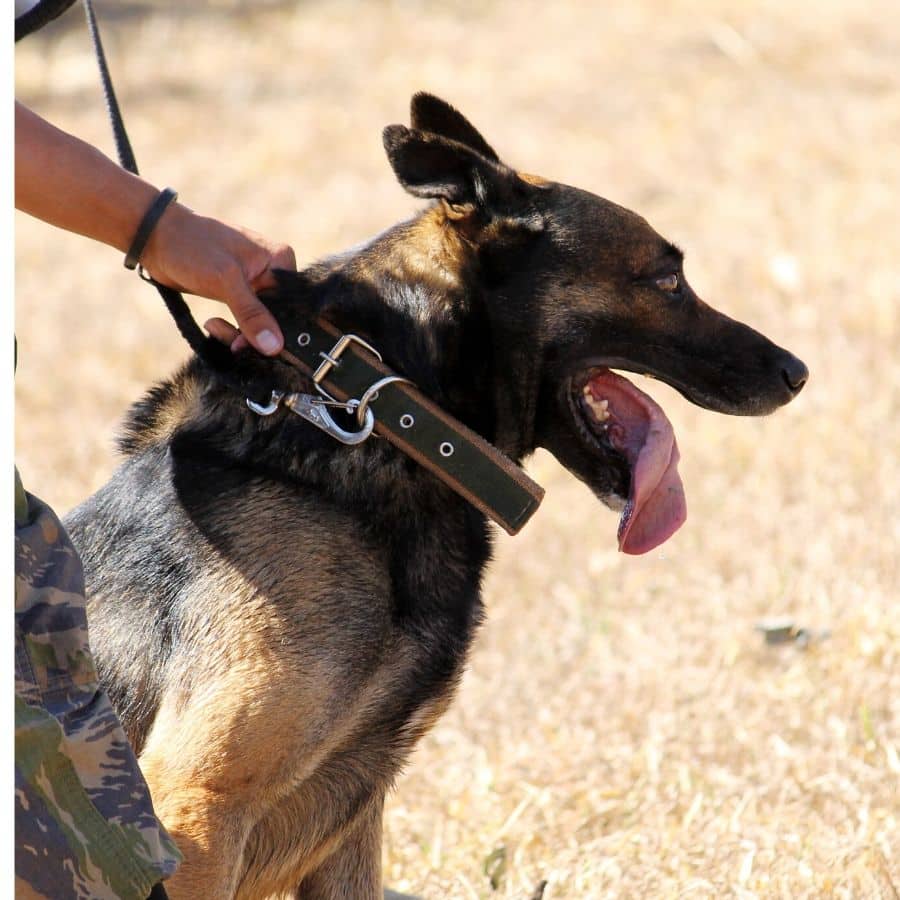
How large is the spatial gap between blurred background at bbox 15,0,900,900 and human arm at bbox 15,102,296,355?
1399 millimetres

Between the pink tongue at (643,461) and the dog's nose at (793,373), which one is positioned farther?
the dog's nose at (793,373)

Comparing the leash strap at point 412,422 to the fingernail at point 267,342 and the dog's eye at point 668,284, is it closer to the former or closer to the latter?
the fingernail at point 267,342

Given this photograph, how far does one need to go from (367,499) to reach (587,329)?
0.65m

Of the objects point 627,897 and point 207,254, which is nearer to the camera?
point 207,254

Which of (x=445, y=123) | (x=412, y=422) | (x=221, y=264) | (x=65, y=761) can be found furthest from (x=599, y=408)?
(x=65, y=761)

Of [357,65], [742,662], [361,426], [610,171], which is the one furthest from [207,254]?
[357,65]

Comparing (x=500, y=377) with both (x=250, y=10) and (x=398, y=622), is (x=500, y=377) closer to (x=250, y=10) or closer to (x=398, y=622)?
(x=398, y=622)

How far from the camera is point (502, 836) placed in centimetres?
412

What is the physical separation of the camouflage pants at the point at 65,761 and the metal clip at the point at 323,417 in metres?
0.68

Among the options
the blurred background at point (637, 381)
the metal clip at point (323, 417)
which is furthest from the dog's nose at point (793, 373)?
the metal clip at point (323, 417)

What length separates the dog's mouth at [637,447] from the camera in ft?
10.5

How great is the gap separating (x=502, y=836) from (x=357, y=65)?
12.8 m

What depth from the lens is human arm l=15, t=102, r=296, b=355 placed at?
2396 millimetres

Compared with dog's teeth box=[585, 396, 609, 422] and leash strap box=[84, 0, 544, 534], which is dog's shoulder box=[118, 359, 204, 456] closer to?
leash strap box=[84, 0, 544, 534]
